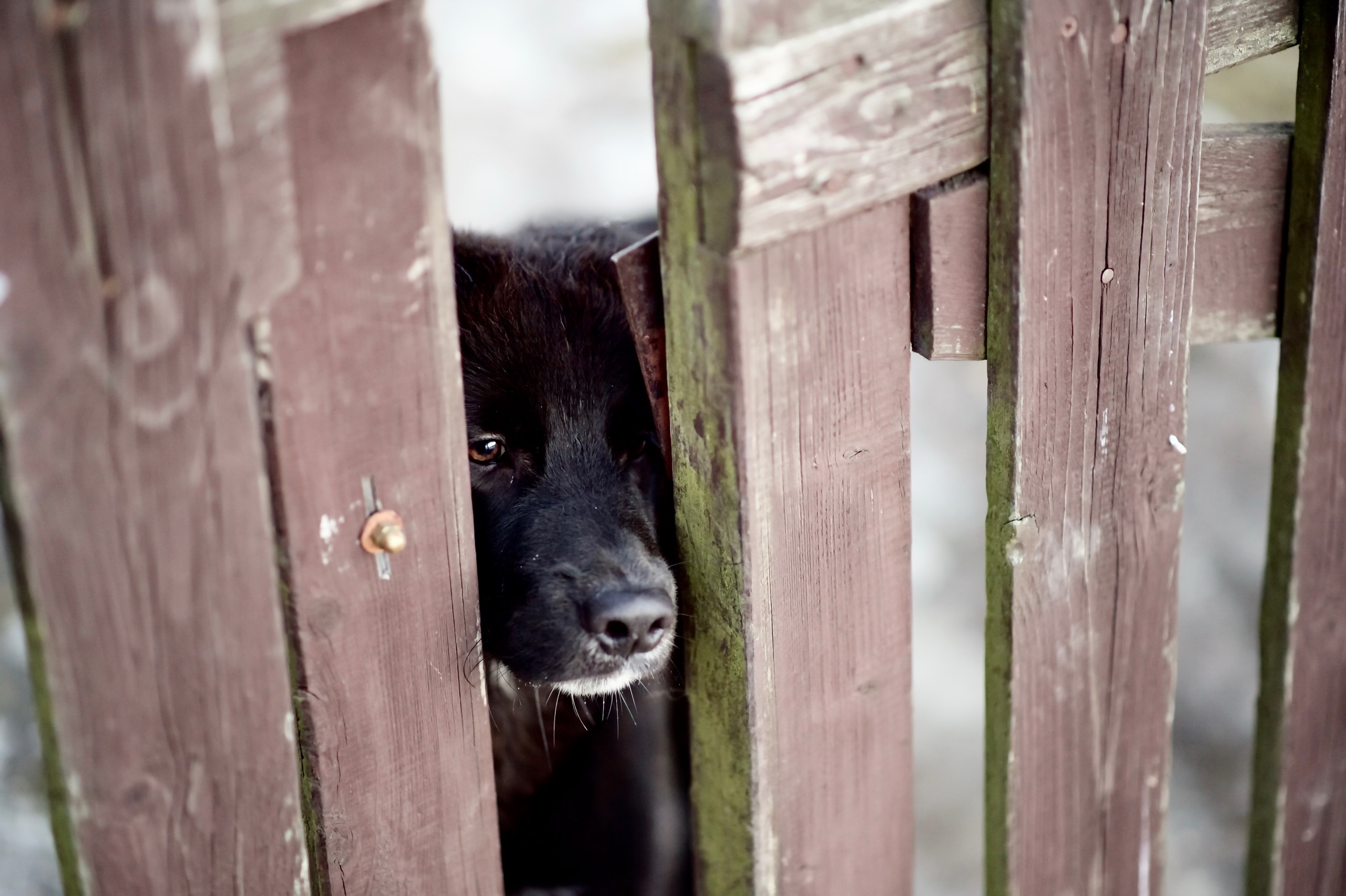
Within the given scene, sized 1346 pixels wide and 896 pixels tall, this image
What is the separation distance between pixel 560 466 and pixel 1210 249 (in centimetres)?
112

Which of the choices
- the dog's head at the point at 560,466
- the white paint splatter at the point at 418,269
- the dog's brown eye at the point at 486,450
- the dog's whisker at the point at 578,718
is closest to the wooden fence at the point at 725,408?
the white paint splatter at the point at 418,269

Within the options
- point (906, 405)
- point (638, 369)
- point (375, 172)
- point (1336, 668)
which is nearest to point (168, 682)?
point (375, 172)

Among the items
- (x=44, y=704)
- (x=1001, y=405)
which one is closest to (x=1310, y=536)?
(x=1001, y=405)

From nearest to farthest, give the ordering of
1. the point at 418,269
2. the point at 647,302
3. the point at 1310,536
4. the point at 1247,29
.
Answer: the point at 418,269 < the point at 647,302 < the point at 1247,29 < the point at 1310,536

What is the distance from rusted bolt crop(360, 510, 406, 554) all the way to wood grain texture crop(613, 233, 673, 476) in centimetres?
39

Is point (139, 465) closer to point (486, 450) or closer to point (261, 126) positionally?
point (261, 126)

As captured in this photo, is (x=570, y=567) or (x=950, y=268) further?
(x=570, y=567)

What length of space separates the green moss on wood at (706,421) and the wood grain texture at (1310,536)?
37.8 inches

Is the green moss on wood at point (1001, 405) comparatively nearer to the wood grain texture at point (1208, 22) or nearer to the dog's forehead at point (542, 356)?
the wood grain texture at point (1208, 22)

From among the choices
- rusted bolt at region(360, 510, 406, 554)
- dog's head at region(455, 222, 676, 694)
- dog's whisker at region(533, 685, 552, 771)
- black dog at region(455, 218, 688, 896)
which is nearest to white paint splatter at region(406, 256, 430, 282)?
rusted bolt at region(360, 510, 406, 554)

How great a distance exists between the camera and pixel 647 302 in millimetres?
1464

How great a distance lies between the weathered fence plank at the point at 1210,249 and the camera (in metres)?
1.43

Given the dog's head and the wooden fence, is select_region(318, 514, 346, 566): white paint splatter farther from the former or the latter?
the dog's head

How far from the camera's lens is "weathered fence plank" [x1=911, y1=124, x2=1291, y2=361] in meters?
1.43
